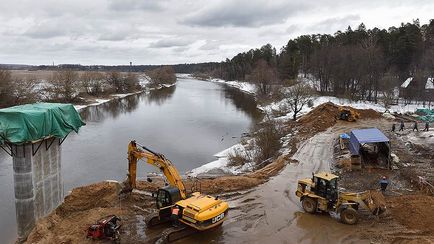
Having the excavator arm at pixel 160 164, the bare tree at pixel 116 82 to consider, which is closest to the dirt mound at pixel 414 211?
the excavator arm at pixel 160 164

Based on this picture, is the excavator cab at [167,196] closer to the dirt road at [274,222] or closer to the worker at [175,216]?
the worker at [175,216]

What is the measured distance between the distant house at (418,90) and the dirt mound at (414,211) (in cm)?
4150

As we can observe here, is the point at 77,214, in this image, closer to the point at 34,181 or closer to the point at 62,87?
the point at 34,181

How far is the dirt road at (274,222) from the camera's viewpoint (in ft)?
51.2

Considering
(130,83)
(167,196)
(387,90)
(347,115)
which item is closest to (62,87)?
(130,83)

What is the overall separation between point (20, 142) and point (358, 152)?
19556 mm

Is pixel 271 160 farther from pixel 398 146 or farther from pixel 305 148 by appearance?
pixel 398 146

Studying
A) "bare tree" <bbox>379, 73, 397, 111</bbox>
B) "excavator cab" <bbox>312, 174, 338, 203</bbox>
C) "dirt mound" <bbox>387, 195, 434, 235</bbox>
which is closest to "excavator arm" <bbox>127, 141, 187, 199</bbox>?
"excavator cab" <bbox>312, 174, 338, 203</bbox>

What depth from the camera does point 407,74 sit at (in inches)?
2709

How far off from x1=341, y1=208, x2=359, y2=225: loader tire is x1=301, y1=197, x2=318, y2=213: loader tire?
138 cm

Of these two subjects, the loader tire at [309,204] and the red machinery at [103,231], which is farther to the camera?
the loader tire at [309,204]

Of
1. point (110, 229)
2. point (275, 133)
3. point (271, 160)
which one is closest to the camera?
point (110, 229)

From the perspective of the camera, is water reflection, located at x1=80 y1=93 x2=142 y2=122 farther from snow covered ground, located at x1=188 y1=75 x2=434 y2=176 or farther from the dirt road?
the dirt road

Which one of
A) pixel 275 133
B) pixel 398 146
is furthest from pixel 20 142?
pixel 398 146
